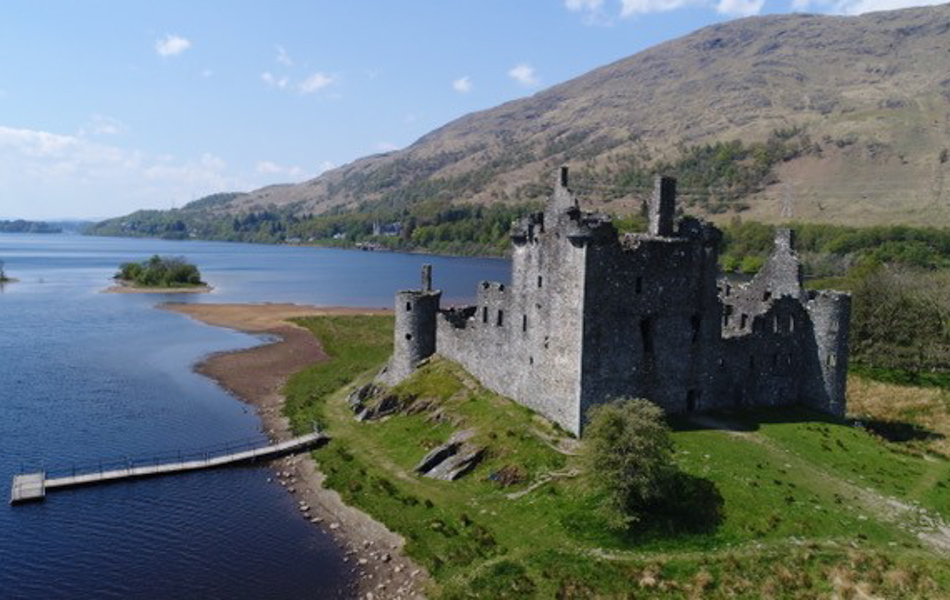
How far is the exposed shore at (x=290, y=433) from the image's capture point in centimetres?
3575

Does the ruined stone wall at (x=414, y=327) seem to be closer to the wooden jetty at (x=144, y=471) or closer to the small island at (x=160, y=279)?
the wooden jetty at (x=144, y=471)

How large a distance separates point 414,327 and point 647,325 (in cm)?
2059

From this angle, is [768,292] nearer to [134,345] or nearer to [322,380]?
[322,380]

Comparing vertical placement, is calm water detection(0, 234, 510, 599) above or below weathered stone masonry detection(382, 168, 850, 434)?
below

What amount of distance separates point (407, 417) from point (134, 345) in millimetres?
58226

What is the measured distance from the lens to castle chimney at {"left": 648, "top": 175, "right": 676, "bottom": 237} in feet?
150

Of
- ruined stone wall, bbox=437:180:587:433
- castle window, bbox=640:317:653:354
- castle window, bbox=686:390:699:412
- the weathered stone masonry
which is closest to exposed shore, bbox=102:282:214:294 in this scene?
ruined stone wall, bbox=437:180:587:433

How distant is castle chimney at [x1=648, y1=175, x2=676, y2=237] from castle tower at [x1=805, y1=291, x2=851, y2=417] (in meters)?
12.8

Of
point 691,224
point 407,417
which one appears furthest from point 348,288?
point 691,224

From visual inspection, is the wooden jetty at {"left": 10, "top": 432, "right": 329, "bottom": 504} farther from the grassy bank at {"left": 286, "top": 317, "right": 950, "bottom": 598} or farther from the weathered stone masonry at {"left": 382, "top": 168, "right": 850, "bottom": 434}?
the weathered stone masonry at {"left": 382, "top": 168, "right": 850, "bottom": 434}

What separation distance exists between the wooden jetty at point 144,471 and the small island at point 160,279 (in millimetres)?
129314

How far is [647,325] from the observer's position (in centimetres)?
4556

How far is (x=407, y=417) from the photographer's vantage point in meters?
53.7

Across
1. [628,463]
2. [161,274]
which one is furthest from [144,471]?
[161,274]
